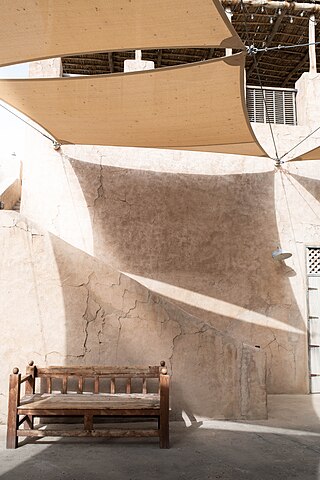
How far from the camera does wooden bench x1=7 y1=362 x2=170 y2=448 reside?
13.5 ft

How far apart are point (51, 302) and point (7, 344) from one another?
0.63m

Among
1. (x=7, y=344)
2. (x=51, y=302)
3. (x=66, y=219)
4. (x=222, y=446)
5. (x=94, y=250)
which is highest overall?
(x=66, y=219)

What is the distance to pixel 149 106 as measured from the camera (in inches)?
210

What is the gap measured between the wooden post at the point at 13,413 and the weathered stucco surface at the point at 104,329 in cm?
78

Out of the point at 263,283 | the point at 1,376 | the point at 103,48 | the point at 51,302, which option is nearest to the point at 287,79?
the point at 263,283

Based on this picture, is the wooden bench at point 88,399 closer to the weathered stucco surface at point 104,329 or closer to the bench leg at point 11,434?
the bench leg at point 11,434

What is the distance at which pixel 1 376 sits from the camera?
→ 16.0ft

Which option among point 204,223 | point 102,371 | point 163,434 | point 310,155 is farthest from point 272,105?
point 163,434

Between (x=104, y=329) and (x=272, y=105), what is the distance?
542cm

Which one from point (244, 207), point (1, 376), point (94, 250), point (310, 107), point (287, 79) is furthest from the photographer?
point (287, 79)

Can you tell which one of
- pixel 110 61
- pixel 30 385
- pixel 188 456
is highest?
pixel 110 61

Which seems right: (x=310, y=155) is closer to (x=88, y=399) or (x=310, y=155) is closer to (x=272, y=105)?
(x=272, y=105)

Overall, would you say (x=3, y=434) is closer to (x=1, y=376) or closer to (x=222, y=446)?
(x=1, y=376)

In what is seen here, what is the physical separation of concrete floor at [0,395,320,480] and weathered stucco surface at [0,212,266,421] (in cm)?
39
